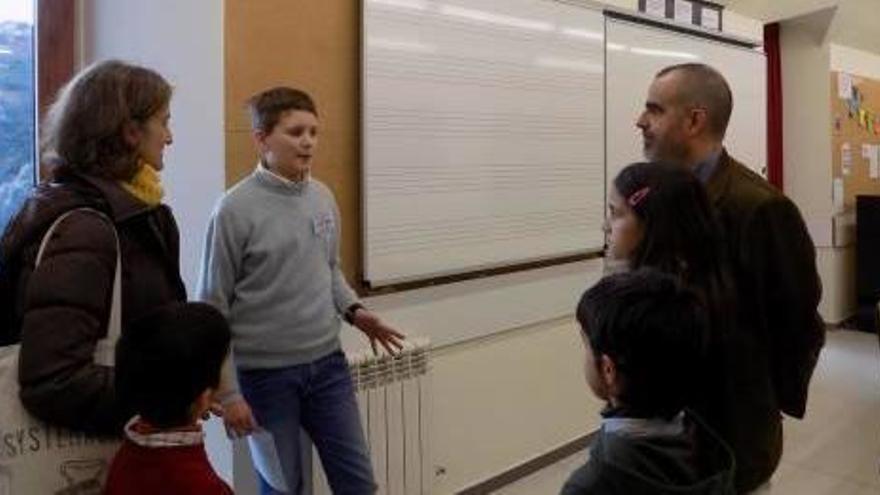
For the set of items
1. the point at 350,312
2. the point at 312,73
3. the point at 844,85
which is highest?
→ the point at 844,85

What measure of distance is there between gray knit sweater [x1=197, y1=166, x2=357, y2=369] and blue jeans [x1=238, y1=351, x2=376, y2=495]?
0.04m

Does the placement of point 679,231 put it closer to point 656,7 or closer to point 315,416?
point 315,416

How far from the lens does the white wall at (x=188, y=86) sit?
→ 2289mm

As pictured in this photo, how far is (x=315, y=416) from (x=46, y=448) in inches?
39.8

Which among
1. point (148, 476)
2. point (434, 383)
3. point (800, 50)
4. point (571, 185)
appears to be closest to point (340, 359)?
point (434, 383)

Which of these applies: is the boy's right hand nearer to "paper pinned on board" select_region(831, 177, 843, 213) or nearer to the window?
the window

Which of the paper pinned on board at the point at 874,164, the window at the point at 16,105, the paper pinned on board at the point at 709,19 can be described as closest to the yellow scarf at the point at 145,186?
the window at the point at 16,105

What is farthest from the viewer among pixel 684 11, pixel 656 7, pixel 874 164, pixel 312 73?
pixel 874 164

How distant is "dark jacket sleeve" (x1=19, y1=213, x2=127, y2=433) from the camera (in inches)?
43.9

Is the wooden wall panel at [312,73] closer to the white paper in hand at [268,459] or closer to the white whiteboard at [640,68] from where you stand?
the white paper in hand at [268,459]

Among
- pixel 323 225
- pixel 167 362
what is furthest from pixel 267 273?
pixel 167 362

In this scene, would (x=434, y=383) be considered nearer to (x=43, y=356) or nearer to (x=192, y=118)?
(x=192, y=118)

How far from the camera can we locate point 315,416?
2105 millimetres

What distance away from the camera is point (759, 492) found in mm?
1441
